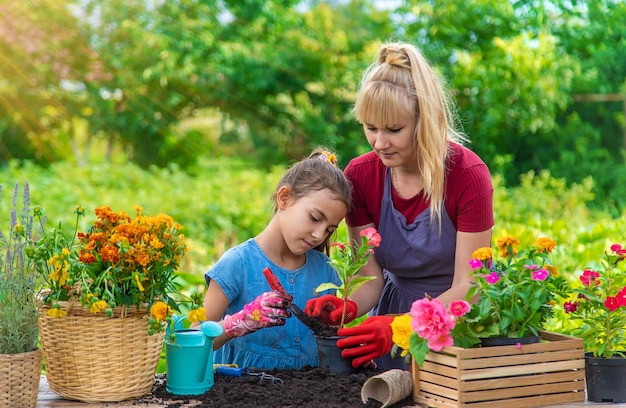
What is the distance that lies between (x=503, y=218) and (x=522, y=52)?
112 inches

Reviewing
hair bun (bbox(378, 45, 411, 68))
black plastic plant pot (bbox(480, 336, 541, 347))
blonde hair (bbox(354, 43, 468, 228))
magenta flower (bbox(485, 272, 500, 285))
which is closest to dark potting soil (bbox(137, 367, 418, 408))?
black plastic plant pot (bbox(480, 336, 541, 347))

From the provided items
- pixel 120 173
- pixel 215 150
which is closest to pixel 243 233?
pixel 120 173

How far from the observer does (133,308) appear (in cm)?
169

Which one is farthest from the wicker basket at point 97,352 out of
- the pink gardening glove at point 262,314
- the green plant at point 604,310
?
the green plant at point 604,310

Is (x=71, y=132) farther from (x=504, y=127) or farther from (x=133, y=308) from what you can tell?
(x=133, y=308)

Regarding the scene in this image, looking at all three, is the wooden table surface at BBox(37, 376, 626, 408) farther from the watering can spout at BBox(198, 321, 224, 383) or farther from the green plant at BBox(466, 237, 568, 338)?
the green plant at BBox(466, 237, 568, 338)

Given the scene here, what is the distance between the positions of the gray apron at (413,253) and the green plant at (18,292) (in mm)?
1060

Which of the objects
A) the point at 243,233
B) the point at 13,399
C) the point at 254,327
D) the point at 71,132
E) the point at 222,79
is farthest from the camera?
the point at 71,132

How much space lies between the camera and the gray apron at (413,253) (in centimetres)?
228

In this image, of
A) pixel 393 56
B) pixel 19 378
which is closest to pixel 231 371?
pixel 19 378

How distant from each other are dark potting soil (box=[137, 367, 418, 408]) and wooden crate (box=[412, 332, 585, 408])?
107 mm

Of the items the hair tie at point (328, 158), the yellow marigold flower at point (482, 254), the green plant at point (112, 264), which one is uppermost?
the hair tie at point (328, 158)

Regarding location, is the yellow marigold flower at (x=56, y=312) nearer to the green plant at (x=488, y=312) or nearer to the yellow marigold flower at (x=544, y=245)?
the green plant at (x=488, y=312)

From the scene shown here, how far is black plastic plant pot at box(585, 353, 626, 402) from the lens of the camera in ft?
5.76
